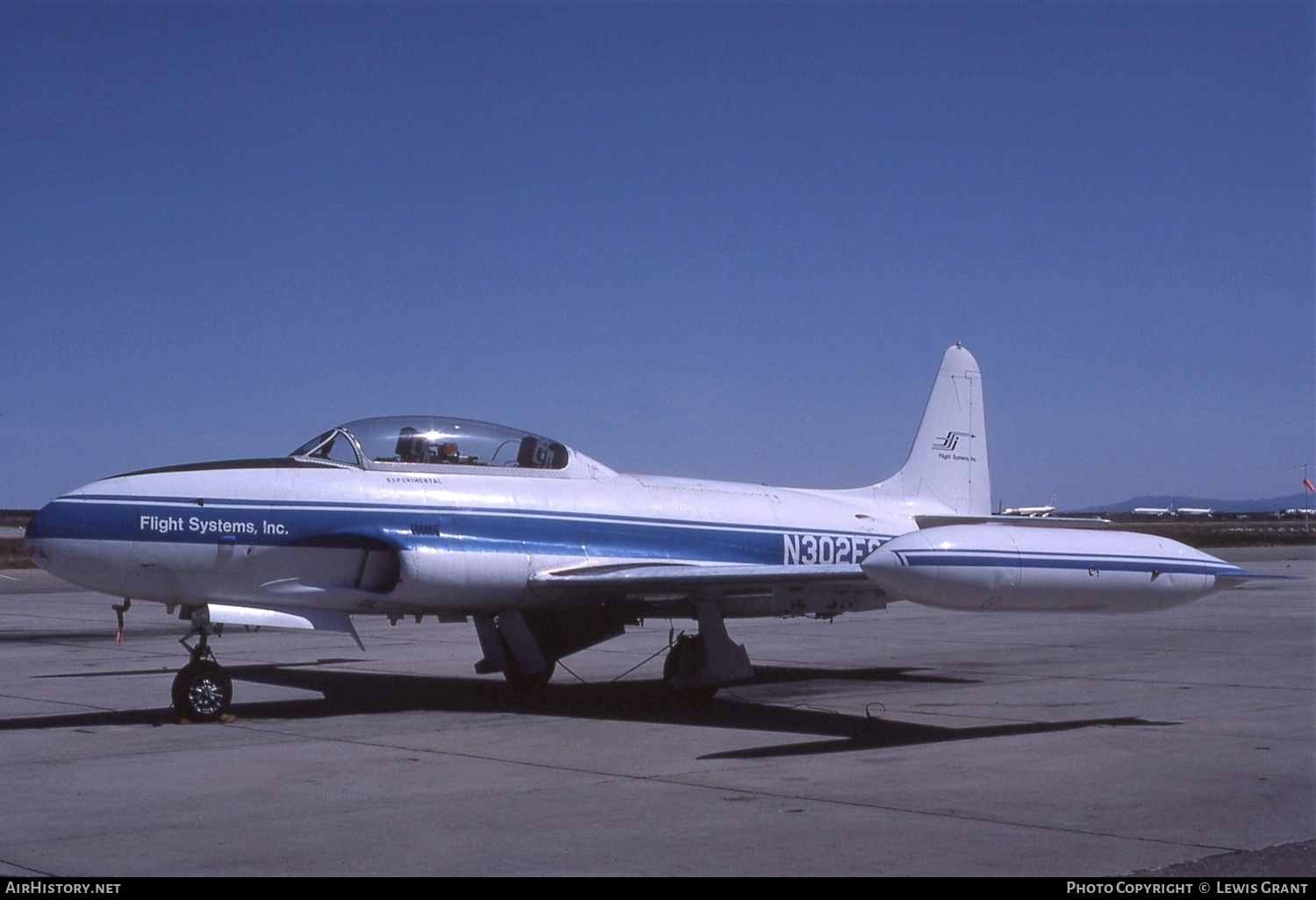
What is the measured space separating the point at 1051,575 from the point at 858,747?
82.1 inches

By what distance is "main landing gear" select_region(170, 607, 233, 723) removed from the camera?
1162cm

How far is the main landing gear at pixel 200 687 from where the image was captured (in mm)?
11625

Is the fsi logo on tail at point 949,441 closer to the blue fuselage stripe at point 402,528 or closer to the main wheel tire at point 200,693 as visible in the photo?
the blue fuselage stripe at point 402,528

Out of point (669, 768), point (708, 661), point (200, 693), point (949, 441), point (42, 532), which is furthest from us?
point (949, 441)

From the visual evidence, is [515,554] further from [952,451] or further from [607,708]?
[952,451]

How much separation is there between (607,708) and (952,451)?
750 centimetres

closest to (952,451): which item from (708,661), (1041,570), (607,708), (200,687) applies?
(708,661)

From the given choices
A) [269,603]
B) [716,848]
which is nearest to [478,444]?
[269,603]

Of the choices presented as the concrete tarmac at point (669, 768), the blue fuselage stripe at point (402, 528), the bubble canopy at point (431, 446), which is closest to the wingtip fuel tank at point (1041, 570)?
the concrete tarmac at point (669, 768)

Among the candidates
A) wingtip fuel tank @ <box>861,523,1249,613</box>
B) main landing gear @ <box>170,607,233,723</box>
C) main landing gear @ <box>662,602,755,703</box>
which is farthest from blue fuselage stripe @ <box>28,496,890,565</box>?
wingtip fuel tank @ <box>861,523,1249,613</box>

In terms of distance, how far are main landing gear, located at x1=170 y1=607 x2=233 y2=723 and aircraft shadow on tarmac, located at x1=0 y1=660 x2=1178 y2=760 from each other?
0.23 meters

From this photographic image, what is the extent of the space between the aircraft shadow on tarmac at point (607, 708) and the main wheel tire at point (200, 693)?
0.22 meters

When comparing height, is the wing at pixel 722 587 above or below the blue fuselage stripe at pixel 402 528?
below

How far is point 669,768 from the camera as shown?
9.34 meters
